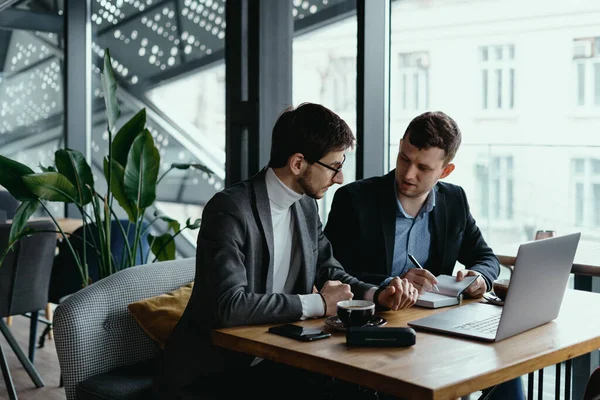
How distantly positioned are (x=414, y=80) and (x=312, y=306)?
2480mm

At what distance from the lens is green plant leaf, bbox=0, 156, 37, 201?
323cm

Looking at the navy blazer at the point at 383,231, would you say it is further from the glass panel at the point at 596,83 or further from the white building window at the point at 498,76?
the white building window at the point at 498,76

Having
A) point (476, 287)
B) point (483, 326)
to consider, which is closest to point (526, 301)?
point (483, 326)

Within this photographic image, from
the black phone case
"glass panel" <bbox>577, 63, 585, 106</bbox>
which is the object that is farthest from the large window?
the black phone case

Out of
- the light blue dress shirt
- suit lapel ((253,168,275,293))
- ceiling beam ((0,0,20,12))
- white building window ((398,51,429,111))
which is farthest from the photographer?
ceiling beam ((0,0,20,12))

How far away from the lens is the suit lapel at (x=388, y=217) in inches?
100

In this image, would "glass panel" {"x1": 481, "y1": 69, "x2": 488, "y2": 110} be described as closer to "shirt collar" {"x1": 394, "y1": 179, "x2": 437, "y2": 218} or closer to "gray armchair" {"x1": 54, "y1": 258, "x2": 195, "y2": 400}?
"shirt collar" {"x1": 394, "y1": 179, "x2": 437, "y2": 218}

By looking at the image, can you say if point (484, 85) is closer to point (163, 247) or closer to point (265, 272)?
point (163, 247)

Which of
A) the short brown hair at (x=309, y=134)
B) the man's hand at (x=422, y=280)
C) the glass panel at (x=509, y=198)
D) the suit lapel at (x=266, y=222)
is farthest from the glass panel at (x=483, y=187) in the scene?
the suit lapel at (x=266, y=222)

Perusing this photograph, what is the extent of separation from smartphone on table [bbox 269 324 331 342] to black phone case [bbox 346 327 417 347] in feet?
0.30

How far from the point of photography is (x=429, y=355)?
1604mm

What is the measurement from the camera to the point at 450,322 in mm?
1881

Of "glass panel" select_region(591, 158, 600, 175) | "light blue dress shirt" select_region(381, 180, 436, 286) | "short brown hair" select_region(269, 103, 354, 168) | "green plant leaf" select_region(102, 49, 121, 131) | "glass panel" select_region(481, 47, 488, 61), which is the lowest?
"light blue dress shirt" select_region(381, 180, 436, 286)

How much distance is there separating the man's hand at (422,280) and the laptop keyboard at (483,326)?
265 millimetres
